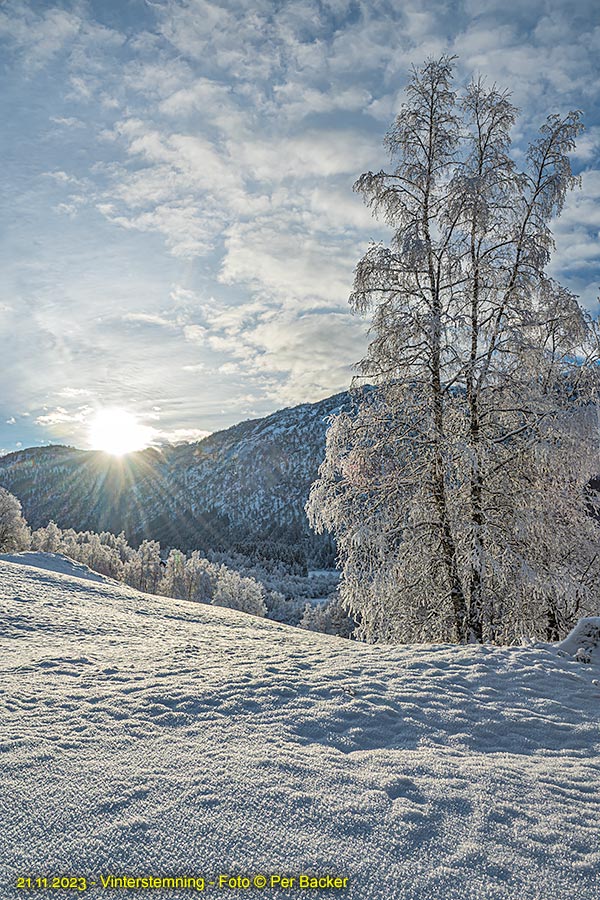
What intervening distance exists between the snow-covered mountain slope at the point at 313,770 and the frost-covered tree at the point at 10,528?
40936mm

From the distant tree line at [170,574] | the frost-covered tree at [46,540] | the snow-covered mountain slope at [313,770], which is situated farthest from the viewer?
the frost-covered tree at [46,540]

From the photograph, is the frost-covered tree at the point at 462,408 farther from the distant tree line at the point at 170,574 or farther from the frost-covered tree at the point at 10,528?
the frost-covered tree at the point at 10,528

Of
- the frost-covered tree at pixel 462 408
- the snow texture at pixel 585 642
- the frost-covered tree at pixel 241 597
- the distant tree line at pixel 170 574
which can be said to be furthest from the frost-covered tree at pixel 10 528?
the snow texture at pixel 585 642

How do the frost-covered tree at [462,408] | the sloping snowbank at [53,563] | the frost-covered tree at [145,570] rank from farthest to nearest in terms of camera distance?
1. the frost-covered tree at [145,570]
2. the sloping snowbank at [53,563]
3. the frost-covered tree at [462,408]

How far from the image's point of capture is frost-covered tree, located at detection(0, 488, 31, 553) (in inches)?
1660

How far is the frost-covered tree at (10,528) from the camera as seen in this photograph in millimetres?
42156

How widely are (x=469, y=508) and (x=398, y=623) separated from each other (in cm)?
285

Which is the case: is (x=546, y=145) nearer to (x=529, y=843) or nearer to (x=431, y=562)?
(x=431, y=562)

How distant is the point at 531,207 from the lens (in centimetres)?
1074

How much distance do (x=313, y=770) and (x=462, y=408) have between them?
8313mm

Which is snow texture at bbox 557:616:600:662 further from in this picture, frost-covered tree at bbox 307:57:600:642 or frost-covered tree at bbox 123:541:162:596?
frost-covered tree at bbox 123:541:162:596

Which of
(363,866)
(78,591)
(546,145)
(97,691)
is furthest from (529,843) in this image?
(78,591)

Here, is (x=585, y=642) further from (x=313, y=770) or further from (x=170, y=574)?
(x=170, y=574)

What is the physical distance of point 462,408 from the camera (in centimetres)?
1044
